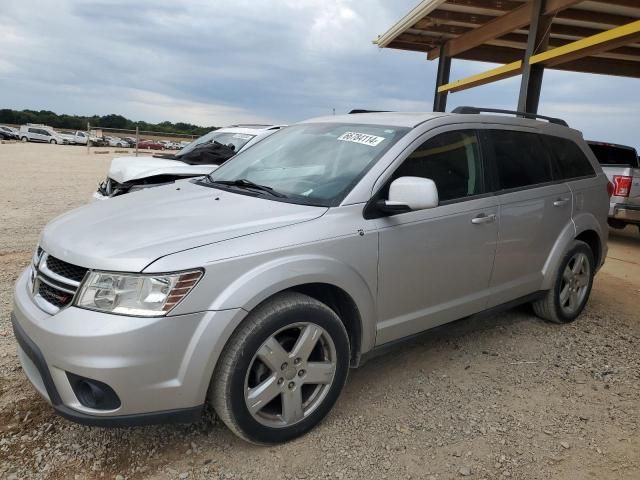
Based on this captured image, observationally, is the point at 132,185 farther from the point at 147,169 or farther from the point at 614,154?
the point at 614,154

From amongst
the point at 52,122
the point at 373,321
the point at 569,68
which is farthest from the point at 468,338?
the point at 52,122

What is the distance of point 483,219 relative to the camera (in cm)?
340

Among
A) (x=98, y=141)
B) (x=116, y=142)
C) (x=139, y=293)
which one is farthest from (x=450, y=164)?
(x=116, y=142)

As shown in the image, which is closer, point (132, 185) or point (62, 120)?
point (132, 185)

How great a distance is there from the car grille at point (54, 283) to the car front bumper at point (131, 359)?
0.25ft

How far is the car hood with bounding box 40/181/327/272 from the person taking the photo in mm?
2268

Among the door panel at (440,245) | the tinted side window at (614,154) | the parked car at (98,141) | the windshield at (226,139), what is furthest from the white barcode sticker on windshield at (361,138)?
the parked car at (98,141)

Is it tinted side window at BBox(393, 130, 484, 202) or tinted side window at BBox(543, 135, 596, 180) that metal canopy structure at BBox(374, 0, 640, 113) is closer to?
tinted side window at BBox(543, 135, 596, 180)

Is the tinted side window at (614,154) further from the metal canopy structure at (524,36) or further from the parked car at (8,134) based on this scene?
the parked car at (8,134)

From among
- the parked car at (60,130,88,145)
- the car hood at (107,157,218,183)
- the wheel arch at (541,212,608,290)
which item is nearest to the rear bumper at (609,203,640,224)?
the wheel arch at (541,212,608,290)

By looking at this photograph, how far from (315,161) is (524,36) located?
1054 centimetres

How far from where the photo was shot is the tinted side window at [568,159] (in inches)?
166

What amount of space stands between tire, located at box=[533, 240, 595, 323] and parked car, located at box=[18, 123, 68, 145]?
48.4 metres

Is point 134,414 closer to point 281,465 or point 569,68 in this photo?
point 281,465
